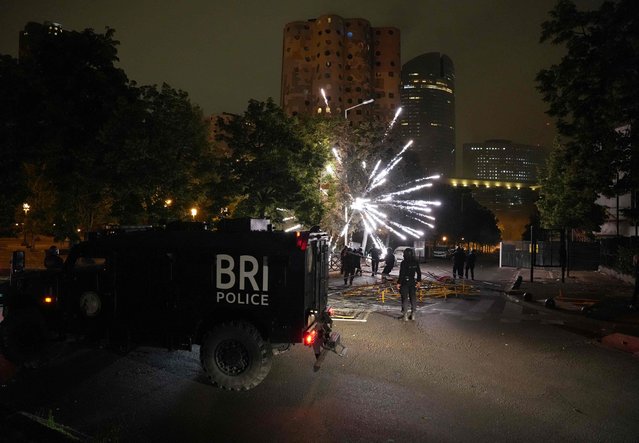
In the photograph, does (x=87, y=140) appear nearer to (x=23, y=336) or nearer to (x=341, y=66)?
(x=23, y=336)

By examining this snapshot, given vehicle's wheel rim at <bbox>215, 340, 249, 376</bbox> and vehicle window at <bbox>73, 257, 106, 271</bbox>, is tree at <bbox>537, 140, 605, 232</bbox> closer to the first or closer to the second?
vehicle's wheel rim at <bbox>215, 340, 249, 376</bbox>

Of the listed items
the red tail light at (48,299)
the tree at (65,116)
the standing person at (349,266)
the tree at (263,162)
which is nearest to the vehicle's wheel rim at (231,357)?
the red tail light at (48,299)

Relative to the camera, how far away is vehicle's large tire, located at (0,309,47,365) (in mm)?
7719

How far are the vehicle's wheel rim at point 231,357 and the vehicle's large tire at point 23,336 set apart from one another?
126 inches

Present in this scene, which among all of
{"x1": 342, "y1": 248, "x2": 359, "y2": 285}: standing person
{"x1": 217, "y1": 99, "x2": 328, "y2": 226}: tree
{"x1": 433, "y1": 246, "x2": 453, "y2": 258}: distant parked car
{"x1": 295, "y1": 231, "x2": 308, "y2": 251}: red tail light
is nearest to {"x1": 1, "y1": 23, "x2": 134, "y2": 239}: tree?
{"x1": 217, "y1": 99, "x2": 328, "y2": 226}: tree

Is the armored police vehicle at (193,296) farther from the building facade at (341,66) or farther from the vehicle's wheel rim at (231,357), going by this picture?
the building facade at (341,66)

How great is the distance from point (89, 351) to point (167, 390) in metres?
2.90

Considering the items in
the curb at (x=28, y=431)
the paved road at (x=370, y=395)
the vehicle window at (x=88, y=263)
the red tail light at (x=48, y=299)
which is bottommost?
the paved road at (x=370, y=395)

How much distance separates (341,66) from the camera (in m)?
109

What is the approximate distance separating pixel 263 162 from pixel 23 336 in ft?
43.4

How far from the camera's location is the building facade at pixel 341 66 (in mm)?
107812

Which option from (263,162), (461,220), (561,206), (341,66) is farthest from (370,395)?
(341,66)

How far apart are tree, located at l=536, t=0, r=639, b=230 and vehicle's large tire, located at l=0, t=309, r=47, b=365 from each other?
17120 mm

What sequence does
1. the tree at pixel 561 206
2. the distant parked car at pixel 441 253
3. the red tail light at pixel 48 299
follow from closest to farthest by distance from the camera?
the red tail light at pixel 48 299 < the tree at pixel 561 206 < the distant parked car at pixel 441 253
